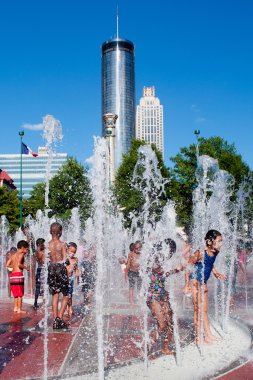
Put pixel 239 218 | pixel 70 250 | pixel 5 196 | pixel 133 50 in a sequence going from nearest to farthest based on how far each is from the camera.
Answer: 1. pixel 70 250
2. pixel 239 218
3. pixel 5 196
4. pixel 133 50

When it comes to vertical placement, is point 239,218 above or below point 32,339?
above

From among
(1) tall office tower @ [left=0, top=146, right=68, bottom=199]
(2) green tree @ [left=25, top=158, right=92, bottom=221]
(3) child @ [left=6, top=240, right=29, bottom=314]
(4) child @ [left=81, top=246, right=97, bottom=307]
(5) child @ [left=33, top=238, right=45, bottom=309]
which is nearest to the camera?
(3) child @ [left=6, top=240, right=29, bottom=314]

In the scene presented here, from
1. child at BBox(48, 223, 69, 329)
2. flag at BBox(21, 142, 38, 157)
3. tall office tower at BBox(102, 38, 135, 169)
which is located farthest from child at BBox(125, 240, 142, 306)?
tall office tower at BBox(102, 38, 135, 169)

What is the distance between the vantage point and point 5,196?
44344mm

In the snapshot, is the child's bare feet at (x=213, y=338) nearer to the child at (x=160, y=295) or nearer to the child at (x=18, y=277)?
the child at (x=160, y=295)

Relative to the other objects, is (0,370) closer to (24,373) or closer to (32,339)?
(24,373)

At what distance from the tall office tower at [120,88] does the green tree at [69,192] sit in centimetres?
13530

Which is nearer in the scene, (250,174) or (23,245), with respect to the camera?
(23,245)

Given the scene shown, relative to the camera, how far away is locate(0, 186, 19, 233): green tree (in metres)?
42.8

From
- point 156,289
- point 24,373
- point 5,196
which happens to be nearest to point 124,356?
point 156,289

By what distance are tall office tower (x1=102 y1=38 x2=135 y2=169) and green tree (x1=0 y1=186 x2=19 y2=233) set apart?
13055cm

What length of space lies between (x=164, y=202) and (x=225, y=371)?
31.0 m

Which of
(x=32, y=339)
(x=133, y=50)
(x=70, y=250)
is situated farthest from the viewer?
(x=133, y=50)

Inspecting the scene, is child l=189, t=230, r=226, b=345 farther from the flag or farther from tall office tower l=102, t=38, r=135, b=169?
tall office tower l=102, t=38, r=135, b=169
